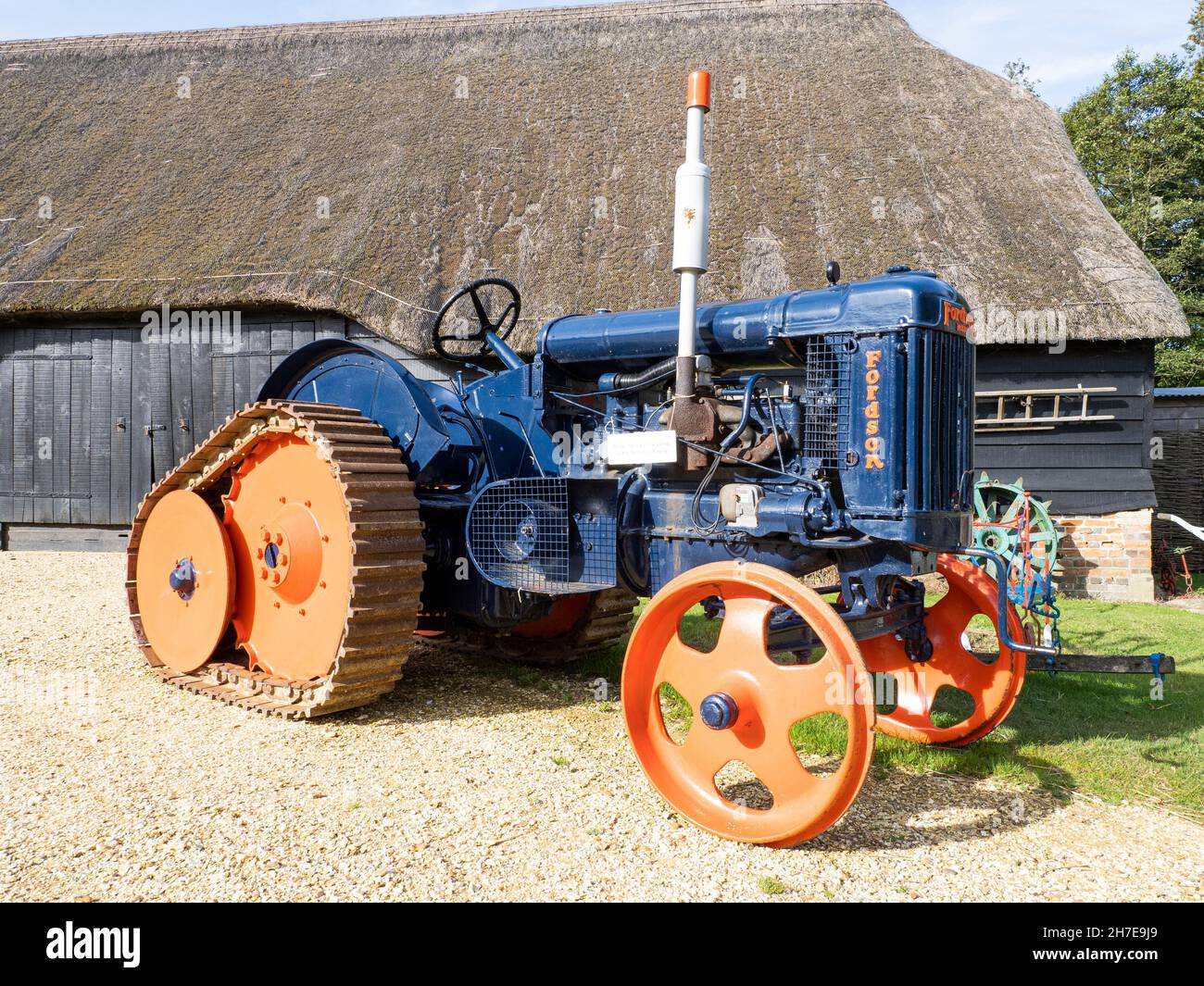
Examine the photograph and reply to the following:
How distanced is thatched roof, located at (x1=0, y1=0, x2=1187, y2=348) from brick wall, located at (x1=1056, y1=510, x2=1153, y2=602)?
2.00 meters

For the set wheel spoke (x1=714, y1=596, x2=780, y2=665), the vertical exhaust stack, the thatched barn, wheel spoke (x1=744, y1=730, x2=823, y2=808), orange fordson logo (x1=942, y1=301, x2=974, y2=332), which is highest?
the thatched barn

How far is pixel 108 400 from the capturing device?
1204 cm

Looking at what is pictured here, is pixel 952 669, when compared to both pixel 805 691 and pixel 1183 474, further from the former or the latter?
→ pixel 1183 474

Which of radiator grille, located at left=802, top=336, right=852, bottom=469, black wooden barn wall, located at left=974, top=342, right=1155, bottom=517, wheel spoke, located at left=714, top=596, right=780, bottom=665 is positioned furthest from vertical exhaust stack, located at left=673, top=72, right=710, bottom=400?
black wooden barn wall, located at left=974, top=342, right=1155, bottom=517

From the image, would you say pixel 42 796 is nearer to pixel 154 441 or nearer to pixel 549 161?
Result: pixel 154 441

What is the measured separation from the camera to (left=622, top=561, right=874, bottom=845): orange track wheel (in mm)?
3152

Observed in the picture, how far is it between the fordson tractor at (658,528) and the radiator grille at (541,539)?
1 cm

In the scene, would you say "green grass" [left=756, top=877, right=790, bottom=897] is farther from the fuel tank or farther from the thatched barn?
the thatched barn

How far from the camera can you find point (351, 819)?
3512 millimetres

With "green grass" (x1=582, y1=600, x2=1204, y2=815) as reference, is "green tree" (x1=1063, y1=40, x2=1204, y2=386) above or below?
above

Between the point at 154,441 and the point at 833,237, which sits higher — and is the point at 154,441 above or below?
below

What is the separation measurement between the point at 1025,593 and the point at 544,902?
4.53 m

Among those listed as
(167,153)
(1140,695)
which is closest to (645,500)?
(1140,695)

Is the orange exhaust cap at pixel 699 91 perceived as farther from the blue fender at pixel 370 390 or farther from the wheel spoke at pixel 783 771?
the wheel spoke at pixel 783 771
